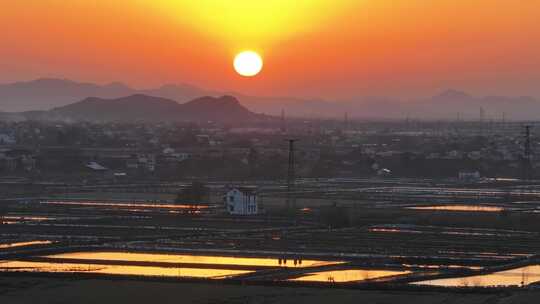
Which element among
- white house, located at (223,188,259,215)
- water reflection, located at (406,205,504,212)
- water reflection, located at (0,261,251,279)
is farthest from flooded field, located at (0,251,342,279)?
water reflection, located at (406,205,504,212)

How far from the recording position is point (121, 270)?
1959 cm

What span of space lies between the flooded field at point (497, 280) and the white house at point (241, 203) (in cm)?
1129

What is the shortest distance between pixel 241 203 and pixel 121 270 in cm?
1079

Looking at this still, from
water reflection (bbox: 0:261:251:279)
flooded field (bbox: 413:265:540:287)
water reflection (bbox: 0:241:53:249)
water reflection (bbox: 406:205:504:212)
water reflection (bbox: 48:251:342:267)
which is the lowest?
flooded field (bbox: 413:265:540:287)

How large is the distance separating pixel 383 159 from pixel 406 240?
3122 centimetres

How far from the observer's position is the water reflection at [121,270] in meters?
19.2

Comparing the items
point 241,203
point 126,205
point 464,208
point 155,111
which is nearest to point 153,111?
point 155,111

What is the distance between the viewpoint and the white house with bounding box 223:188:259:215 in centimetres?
3019

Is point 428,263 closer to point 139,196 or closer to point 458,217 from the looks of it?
point 458,217

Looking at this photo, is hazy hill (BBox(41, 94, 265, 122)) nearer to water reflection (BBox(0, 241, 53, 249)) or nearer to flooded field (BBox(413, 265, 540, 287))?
water reflection (BBox(0, 241, 53, 249))

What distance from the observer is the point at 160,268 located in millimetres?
19922

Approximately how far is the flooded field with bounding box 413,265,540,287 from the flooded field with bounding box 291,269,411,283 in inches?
35.4

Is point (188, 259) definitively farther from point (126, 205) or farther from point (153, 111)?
point (153, 111)

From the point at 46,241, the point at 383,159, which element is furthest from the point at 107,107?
the point at 46,241
